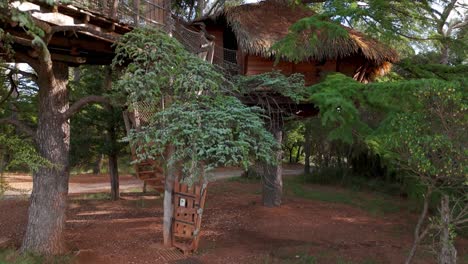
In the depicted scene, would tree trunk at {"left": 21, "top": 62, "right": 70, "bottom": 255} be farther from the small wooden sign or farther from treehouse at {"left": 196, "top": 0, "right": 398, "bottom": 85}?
treehouse at {"left": 196, "top": 0, "right": 398, "bottom": 85}

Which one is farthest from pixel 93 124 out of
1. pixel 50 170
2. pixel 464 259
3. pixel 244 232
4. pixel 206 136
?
pixel 464 259

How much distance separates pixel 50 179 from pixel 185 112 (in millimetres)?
3291

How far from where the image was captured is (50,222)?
750cm

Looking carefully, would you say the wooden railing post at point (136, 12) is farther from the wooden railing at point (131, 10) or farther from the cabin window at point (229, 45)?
the cabin window at point (229, 45)

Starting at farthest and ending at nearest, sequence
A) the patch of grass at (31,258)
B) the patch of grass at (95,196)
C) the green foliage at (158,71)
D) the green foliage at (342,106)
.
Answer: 1. the patch of grass at (95,196)
2. the patch of grass at (31,258)
3. the green foliage at (158,71)
4. the green foliage at (342,106)

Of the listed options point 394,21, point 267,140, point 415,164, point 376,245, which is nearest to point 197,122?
point 267,140

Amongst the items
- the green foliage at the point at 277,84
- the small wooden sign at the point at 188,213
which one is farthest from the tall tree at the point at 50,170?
the green foliage at the point at 277,84

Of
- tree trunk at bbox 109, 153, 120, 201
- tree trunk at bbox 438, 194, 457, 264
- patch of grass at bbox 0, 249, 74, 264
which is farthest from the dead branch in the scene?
tree trunk at bbox 438, 194, 457, 264

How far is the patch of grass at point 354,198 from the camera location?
13984 mm

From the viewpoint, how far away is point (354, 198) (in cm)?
1617

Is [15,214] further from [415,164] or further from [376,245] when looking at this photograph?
[415,164]

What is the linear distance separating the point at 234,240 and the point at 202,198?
1842mm

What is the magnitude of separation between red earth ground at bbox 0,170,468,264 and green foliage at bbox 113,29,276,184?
252 centimetres

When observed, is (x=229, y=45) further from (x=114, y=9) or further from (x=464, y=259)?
(x=464, y=259)
